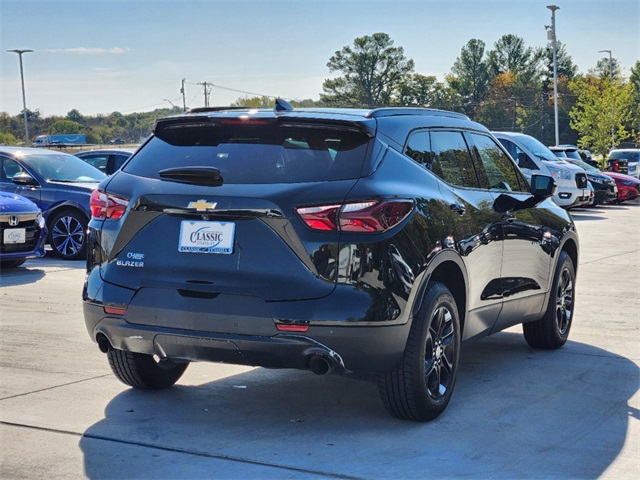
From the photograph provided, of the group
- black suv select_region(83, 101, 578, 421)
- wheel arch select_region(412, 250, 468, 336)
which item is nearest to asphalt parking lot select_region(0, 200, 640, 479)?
black suv select_region(83, 101, 578, 421)

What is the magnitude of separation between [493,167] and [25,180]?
30.7ft

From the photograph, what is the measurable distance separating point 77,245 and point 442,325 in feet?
32.2

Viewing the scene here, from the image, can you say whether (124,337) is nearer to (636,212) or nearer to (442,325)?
(442,325)

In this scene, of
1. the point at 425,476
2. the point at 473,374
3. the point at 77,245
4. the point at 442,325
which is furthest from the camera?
the point at 77,245

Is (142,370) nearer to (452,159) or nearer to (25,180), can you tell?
(452,159)

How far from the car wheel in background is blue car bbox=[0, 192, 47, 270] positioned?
1.76m

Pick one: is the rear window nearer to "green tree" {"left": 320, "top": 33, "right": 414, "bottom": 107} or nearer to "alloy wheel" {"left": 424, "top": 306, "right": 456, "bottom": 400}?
"alloy wheel" {"left": 424, "top": 306, "right": 456, "bottom": 400}

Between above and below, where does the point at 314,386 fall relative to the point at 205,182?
below

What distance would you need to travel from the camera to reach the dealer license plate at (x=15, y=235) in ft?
39.6

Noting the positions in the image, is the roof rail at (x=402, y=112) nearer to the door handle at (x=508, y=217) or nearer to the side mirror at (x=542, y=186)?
the door handle at (x=508, y=217)

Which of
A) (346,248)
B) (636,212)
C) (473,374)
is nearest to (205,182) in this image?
(346,248)

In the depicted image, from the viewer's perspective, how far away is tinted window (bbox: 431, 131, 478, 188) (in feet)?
19.3

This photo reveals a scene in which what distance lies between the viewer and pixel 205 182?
509 centimetres

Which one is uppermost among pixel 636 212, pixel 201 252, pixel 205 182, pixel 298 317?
pixel 205 182
